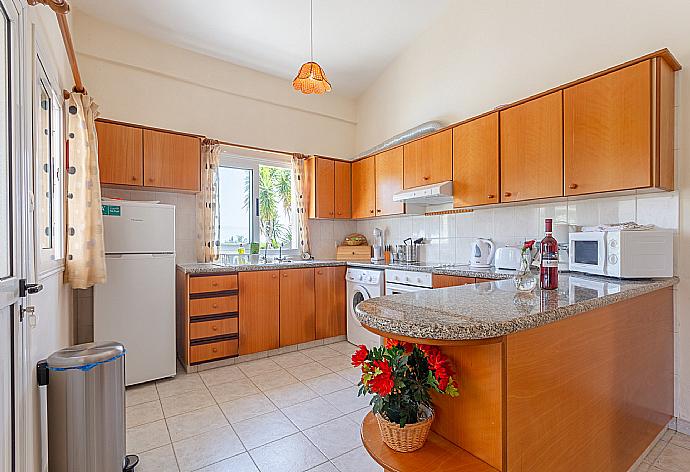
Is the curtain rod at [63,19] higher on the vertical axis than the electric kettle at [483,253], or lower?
higher

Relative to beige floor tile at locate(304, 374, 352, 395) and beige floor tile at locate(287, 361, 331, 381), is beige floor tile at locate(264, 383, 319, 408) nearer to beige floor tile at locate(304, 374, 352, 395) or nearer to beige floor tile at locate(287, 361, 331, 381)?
beige floor tile at locate(304, 374, 352, 395)

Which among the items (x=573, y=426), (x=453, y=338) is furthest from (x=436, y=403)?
(x=573, y=426)

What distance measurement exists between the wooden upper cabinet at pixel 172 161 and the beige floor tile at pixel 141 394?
175 centimetres

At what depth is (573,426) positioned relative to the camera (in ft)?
4.37

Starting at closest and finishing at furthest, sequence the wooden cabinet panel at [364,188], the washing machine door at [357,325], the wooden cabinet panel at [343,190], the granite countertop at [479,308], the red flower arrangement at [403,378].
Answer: the granite countertop at [479,308]
the red flower arrangement at [403,378]
the washing machine door at [357,325]
the wooden cabinet panel at [364,188]
the wooden cabinet panel at [343,190]

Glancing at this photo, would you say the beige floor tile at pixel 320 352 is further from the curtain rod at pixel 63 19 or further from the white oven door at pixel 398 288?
the curtain rod at pixel 63 19

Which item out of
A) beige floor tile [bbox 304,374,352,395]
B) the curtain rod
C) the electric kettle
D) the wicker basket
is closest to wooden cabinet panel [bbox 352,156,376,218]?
the electric kettle

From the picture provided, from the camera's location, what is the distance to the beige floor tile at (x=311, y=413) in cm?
233

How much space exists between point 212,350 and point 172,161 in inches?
71.8

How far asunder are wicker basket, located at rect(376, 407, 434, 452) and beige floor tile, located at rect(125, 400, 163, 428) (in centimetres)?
193

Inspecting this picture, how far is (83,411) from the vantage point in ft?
5.22

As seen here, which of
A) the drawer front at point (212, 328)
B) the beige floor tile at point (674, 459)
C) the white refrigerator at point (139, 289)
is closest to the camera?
the beige floor tile at point (674, 459)

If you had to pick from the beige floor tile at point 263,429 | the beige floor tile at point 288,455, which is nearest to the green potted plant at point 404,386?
the beige floor tile at point 288,455

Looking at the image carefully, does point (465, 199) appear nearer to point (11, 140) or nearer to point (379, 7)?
point (379, 7)
